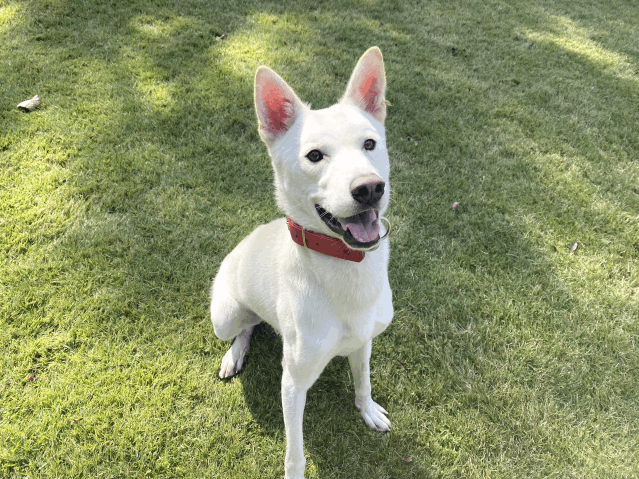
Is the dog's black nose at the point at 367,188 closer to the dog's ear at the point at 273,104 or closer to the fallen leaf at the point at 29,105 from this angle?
the dog's ear at the point at 273,104

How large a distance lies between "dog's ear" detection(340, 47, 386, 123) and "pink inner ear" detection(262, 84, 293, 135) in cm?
31

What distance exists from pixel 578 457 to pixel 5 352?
393 cm

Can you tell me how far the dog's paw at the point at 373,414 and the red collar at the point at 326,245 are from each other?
1241mm

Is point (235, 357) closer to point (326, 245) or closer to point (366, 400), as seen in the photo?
point (366, 400)

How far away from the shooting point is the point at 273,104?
5.85ft

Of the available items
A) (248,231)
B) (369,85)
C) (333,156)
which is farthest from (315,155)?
(248,231)

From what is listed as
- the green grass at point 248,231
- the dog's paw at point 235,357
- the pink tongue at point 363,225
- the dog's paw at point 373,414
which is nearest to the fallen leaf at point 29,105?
the green grass at point 248,231

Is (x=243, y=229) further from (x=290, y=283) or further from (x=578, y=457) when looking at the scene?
(x=578, y=457)

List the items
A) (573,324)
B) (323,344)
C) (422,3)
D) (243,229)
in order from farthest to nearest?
1. (422,3)
2. (243,229)
3. (573,324)
4. (323,344)

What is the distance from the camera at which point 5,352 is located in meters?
2.59

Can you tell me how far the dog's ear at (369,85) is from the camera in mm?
1802

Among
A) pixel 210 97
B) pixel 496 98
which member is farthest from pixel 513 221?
pixel 210 97

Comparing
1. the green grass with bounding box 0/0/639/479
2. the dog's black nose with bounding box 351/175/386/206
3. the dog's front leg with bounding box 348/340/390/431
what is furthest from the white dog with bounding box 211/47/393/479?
the green grass with bounding box 0/0/639/479

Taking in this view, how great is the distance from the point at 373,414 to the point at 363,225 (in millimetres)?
1513
